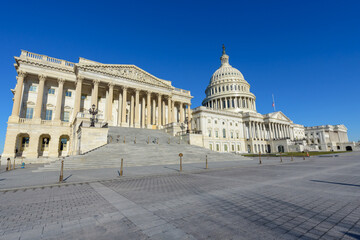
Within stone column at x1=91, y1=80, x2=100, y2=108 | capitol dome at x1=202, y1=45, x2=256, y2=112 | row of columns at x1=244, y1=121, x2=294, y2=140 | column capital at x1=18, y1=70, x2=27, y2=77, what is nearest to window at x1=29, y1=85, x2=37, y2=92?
column capital at x1=18, y1=70, x2=27, y2=77

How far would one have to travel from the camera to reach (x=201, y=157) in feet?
73.9

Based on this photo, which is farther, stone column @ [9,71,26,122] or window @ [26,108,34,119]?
window @ [26,108,34,119]

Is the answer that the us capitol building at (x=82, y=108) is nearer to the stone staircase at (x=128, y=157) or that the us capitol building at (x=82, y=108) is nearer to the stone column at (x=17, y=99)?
the stone column at (x=17, y=99)

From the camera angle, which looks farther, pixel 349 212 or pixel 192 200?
pixel 192 200

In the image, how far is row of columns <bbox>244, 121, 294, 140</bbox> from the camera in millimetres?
68812

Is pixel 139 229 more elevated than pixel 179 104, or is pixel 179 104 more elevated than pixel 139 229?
pixel 179 104

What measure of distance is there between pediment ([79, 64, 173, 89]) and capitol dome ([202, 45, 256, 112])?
46.3 metres

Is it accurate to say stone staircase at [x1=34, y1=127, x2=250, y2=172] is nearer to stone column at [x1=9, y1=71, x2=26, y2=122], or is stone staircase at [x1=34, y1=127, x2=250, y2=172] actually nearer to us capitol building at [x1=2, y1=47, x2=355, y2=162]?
us capitol building at [x1=2, y1=47, x2=355, y2=162]

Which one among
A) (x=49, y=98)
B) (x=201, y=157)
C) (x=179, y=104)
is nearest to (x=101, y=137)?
(x=201, y=157)

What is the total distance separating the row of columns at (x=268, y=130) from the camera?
68812 millimetres

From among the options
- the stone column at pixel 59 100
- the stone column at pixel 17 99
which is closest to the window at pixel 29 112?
the stone column at pixel 17 99

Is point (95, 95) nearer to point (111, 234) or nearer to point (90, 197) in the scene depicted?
point (90, 197)

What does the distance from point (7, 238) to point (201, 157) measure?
20.6 meters

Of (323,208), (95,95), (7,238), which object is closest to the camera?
(7,238)
